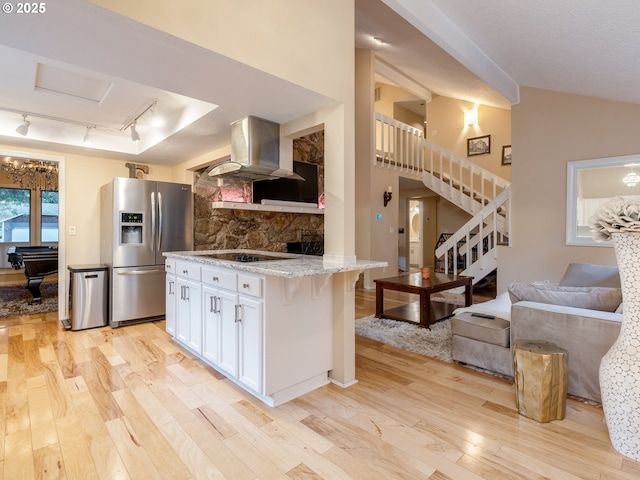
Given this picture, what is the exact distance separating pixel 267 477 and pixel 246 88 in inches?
89.9

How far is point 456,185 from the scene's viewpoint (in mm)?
7258

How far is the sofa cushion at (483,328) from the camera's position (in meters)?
2.59

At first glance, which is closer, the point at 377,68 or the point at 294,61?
the point at 294,61

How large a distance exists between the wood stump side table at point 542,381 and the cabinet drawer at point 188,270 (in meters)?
2.52

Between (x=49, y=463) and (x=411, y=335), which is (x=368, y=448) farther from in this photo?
(x=411, y=335)

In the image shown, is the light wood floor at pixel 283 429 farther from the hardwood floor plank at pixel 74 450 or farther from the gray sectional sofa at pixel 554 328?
the gray sectional sofa at pixel 554 328

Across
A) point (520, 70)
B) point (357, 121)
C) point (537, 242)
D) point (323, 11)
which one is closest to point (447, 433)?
point (323, 11)

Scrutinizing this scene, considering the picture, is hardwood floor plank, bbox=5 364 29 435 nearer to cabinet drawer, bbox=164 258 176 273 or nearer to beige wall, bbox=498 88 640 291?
cabinet drawer, bbox=164 258 176 273

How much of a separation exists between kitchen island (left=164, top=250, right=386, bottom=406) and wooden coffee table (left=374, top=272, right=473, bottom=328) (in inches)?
61.9

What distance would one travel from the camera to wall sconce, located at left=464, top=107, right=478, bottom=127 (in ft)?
25.5

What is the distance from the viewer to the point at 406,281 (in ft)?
13.9

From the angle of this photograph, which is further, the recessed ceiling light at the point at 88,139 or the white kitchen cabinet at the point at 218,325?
the recessed ceiling light at the point at 88,139

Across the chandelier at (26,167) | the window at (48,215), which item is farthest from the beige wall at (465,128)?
the window at (48,215)

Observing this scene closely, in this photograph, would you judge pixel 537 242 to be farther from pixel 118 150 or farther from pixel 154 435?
pixel 118 150
